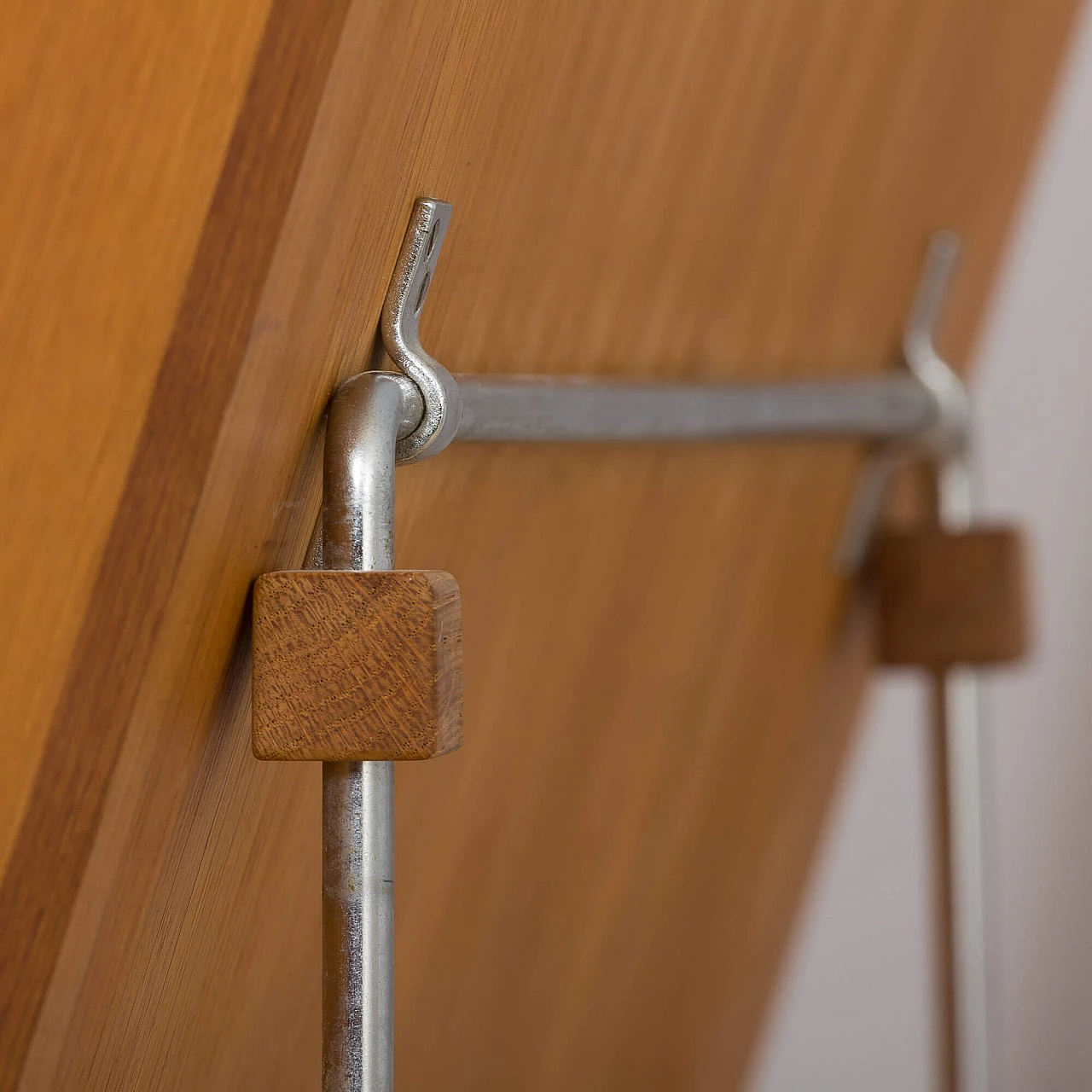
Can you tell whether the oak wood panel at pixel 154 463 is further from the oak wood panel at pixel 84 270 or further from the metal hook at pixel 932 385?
the metal hook at pixel 932 385

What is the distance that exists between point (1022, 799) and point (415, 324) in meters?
0.98

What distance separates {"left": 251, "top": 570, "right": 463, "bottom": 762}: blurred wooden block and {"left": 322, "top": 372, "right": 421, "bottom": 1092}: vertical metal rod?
1 cm

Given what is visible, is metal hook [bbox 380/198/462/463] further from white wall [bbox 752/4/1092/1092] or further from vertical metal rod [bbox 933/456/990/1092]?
white wall [bbox 752/4/1092/1092]

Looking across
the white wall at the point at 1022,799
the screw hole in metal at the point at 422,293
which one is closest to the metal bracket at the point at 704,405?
the screw hole in metal at the point at 422,293

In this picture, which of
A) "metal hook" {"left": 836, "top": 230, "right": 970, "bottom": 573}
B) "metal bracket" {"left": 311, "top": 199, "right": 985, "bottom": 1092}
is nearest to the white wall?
"metal hook" {"left": 836, "top": 230, "right": 970, "bottom": 573}

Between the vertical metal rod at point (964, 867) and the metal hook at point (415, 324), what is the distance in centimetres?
45

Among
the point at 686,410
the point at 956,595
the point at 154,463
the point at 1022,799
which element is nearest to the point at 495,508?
the point at 686,410

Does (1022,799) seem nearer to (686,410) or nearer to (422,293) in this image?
(686,410)

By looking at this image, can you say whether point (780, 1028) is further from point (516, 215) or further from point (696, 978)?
point (516, 215)

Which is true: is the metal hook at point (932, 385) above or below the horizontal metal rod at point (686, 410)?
above

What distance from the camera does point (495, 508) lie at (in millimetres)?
486

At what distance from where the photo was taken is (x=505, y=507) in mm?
490

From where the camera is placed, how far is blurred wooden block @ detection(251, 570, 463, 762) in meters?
0.35

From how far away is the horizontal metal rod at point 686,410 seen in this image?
0.43 m
